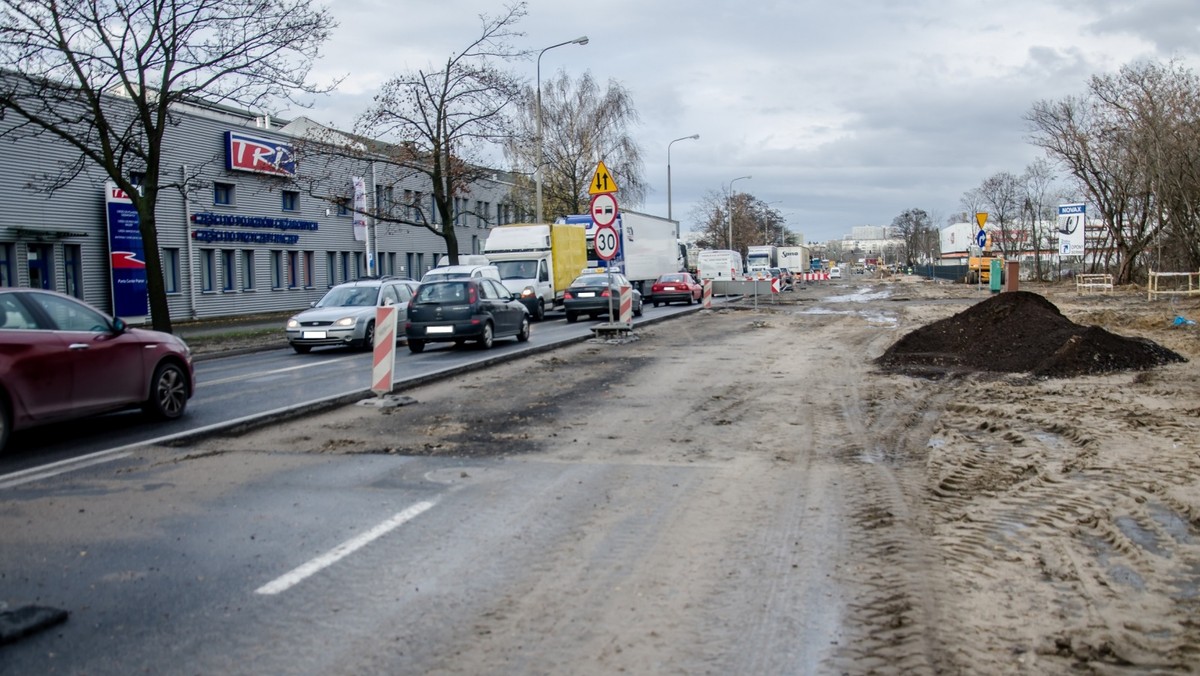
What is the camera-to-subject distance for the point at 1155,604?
185 inches

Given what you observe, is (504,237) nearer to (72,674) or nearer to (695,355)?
(695,355)

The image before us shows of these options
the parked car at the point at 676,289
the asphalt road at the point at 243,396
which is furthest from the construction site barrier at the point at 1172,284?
the asphalt road at the point at 243,396

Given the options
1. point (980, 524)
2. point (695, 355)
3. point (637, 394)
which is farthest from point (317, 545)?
point (695, 355)

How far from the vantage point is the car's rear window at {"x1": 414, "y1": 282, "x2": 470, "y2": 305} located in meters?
20.3

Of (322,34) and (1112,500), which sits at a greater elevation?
(322,34)

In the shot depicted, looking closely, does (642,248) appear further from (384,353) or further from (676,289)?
(384,353)

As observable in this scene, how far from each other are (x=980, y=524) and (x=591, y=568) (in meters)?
2.46

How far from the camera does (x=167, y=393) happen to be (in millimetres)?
11094

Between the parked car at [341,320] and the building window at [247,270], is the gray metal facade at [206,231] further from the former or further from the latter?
the parked car at [341,320]

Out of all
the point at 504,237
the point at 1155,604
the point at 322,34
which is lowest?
the point at 1155,604

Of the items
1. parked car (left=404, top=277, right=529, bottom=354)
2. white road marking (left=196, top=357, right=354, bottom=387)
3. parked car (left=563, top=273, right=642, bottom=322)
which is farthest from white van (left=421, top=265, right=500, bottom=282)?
white road marking (left=196, top=357, right=354, bottom=387)

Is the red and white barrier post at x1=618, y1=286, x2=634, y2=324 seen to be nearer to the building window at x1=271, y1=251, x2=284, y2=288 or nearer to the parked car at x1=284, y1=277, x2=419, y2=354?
the parked car at x1=284, y1=277, x2=419, y2=354

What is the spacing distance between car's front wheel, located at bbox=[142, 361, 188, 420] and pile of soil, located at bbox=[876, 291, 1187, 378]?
9.84 metres

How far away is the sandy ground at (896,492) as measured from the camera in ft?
14.2
